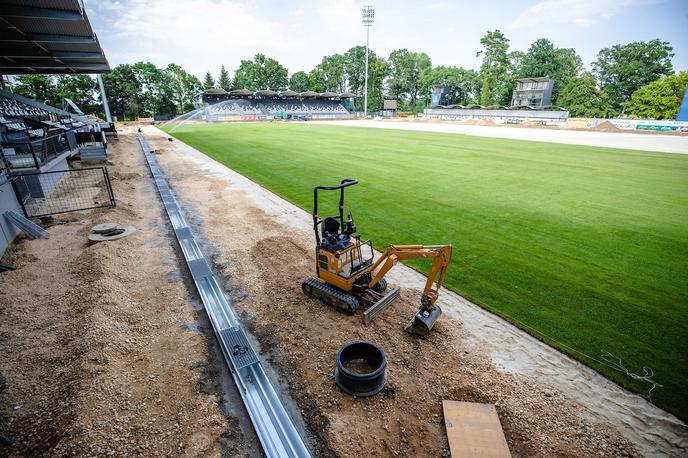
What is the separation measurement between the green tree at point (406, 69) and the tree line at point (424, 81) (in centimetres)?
33

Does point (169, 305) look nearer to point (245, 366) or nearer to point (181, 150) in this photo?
point (245, 366)

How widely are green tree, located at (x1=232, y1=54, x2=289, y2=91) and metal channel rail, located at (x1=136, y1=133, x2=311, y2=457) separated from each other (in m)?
126

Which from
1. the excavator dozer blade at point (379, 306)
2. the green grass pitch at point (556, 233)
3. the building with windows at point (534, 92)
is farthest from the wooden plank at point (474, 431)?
the building with windows at point (534, 92)

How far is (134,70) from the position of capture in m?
84.6

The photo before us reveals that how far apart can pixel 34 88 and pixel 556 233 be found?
335ft

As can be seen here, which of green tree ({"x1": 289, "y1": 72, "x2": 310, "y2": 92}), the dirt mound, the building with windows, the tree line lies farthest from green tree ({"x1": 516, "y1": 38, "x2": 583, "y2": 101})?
green tree ({"x1": 289, "y1": 72, "x2": 310, "y2": 92})

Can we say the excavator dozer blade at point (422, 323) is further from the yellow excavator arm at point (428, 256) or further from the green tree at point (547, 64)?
the green tree at point (547, 64)

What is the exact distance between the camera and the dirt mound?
173ft

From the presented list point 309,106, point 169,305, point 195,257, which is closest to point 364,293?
point 169,305

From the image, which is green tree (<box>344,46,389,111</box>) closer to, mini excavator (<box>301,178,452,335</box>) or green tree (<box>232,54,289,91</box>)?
green tree (<box>232,54,289,91</box>)

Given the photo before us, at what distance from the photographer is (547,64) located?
99.6 meters

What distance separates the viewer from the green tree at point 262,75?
118m

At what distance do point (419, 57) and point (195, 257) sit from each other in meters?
124

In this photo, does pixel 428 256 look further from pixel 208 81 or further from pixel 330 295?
pixel 208 81
